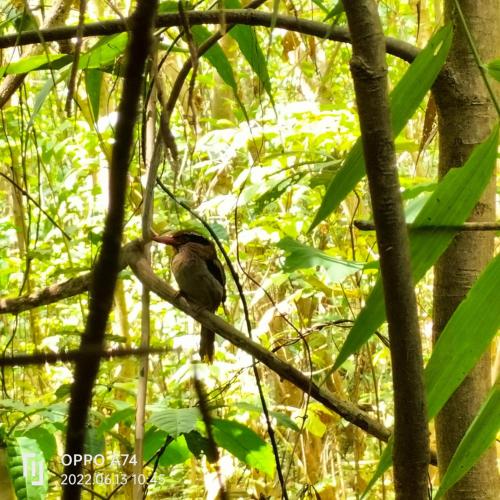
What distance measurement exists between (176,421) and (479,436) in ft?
2.05

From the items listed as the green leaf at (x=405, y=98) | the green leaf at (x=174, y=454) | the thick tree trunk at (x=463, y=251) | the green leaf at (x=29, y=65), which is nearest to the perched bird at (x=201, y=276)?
the green leaf at (x=174, y=454)

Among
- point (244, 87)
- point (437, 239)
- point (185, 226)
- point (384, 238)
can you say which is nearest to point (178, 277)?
point (185, 226)

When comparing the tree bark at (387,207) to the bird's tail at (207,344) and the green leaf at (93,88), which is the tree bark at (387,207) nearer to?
the green leaf at (93,88)

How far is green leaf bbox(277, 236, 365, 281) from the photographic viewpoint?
1.18m

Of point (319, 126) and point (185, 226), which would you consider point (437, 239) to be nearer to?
point (185, 226)

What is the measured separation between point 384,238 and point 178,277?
181 centimetres

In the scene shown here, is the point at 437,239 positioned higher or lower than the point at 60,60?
lower

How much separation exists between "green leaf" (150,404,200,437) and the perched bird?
1.05 m

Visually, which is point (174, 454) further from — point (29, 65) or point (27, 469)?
point (29, 65)

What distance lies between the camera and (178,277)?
7.31 ft

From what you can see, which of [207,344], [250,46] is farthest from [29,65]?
[207,344]

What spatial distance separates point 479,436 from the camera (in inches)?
21.9

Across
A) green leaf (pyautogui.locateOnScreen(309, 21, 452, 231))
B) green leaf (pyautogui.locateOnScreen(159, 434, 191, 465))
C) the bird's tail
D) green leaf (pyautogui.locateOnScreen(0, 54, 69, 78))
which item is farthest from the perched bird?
green leaf (pyautogui.locateOnScreen(309, 21, 452, 231))

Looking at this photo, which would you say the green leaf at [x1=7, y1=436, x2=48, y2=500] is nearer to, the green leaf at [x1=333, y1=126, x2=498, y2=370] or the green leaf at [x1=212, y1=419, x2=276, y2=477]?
the green leaf at [x1=212, y1=419, x2=276, y2=477]
